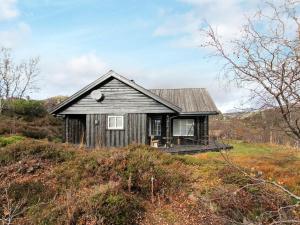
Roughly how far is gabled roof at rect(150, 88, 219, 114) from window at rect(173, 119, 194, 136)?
1.20 m

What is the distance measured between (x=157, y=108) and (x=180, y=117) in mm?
5835

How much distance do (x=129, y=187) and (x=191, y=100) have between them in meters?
16.8

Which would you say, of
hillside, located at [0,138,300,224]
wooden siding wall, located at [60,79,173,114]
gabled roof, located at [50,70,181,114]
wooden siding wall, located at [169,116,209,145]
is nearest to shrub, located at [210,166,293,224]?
hillside, located at [0,138,300,224]

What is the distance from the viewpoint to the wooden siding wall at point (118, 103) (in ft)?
68.5

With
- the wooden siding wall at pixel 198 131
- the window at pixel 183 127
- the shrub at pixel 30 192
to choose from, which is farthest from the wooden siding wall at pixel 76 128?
the shrub at pixel 30 192

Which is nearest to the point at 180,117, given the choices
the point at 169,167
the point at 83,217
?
the point at 169,167

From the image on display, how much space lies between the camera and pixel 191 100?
2683 cm

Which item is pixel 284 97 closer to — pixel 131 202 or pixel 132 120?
pixel 131 202

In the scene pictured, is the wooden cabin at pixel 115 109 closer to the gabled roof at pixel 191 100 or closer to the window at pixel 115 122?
the window at pixel 115 122

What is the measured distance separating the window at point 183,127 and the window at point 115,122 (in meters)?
6.36

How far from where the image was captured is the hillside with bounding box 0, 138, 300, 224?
9.31 meters

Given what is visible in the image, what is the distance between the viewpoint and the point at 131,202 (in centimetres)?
988

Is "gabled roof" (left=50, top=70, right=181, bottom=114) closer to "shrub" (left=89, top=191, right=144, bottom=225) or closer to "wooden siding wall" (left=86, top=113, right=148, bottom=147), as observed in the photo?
"wooden siding wall" (left=86, top=113, right=148, bottom=147)

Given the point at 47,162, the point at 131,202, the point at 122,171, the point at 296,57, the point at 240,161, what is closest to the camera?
the point at 296,57
